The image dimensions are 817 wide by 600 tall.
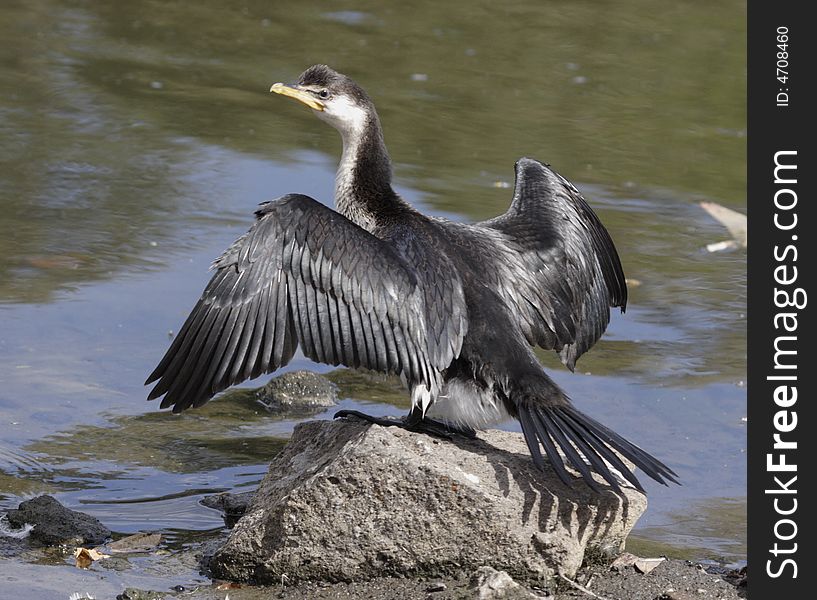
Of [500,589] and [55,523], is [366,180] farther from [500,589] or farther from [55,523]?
[500,589]

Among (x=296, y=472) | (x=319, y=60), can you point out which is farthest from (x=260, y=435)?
(x=319, y=60)

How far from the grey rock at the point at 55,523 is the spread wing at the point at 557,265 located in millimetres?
1798

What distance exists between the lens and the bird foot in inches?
201

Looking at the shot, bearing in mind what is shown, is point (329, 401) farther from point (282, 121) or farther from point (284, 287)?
point (282, 121)

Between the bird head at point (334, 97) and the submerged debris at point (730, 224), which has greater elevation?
the bird head at point (334, 97)

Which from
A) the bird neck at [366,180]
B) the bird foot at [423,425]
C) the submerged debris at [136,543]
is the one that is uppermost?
the bird neck at [366,180]

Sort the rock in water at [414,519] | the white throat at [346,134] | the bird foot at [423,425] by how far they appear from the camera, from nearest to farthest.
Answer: the rock in water at [414,519] → the bird foot at [423,425] → the white throat at [346,134]

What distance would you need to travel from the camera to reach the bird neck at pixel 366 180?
5.63 meters

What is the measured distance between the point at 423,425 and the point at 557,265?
956mm

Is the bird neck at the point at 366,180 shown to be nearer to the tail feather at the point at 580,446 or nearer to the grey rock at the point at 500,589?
the tail feather at the point at 580,446

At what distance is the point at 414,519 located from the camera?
460 centimetres

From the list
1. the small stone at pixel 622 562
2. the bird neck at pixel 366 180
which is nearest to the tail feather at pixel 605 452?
the small stone at pixel 622 562

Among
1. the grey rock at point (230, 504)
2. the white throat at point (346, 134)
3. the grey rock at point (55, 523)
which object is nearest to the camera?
the grey rock at point (55, 523)

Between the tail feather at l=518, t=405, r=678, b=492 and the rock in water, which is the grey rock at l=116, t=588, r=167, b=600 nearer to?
the rock in water
